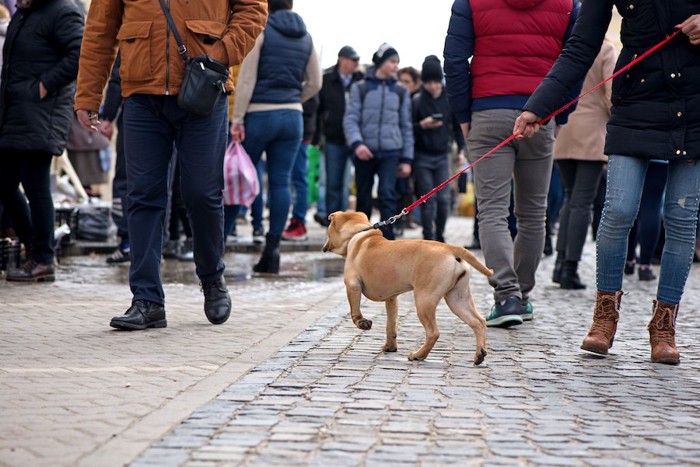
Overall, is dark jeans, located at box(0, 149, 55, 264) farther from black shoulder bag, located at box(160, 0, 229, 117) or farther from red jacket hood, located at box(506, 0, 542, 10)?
red jacket hood, located at box(506, 0, 542, 10)

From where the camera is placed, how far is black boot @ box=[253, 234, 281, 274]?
32.4ft

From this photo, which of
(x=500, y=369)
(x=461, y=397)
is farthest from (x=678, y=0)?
(x=461, y=397)

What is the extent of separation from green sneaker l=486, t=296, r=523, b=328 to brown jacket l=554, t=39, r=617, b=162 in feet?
9.41

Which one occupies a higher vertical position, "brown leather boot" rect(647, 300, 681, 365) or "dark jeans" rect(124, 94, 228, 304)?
"dark jeans" rect(124, 94, 228, 304)

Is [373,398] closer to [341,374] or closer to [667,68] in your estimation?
[341,374]

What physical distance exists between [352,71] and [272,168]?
595 centimetres

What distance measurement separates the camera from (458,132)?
1380cm

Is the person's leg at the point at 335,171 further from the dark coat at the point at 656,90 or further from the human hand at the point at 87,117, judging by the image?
the dark coat at the point at 656,90

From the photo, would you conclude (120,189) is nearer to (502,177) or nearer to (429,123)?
(502,177)

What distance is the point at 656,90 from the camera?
218 inches

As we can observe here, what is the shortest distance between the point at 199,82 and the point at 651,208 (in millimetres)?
5092

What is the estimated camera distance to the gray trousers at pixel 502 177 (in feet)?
Answer: 22.2

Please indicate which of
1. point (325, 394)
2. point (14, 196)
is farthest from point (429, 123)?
point (325, 394)

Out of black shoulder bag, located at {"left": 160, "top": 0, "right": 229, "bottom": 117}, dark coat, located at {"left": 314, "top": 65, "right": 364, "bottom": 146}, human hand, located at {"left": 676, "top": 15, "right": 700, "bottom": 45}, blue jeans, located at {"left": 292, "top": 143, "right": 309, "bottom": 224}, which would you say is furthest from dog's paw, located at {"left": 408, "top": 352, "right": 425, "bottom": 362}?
dark coat, located at {"left": 314, "top": 65, "right": 364, "bottom": 146}
